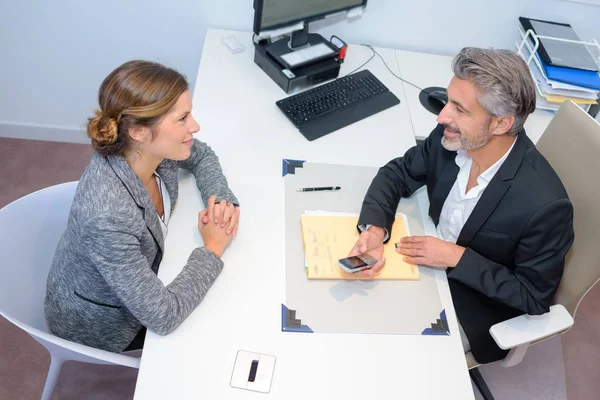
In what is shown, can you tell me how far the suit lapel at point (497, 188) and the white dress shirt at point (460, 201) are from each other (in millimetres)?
34

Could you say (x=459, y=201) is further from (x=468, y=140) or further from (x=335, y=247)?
(x=335, y=247)

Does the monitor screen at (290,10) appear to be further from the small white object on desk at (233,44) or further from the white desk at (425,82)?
the white desk at (425,82)

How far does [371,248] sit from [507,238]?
40 cm

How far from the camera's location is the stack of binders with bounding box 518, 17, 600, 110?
6.85ft

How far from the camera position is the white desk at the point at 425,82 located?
207 centimetres

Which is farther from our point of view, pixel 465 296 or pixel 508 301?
pixel 465 296

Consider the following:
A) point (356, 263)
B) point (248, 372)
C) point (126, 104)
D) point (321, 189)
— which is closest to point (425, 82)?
point (321, 189)

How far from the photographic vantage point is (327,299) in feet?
4.57

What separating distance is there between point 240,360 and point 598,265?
3.41 feet

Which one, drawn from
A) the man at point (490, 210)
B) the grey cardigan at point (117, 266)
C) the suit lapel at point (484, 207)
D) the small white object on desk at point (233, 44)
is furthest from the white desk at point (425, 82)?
the grey cardigan at point (117, 266)

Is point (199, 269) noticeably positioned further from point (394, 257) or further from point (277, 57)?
point (277, 57)

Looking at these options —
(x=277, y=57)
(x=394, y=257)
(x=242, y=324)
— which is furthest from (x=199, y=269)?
(x=277, y=57)

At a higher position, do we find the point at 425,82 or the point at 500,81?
the point at 500,81

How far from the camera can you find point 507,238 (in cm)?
152
